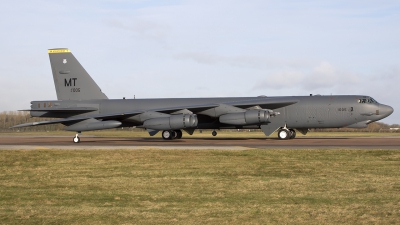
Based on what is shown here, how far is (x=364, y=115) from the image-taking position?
33594mm

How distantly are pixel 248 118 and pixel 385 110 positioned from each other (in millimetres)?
9203

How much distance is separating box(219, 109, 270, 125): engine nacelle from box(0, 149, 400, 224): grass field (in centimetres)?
1251

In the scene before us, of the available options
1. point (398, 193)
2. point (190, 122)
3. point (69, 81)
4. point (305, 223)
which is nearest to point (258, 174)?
point (398, 193)

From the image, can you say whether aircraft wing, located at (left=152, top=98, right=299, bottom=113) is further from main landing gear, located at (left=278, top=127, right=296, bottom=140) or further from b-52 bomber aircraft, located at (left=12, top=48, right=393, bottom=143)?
main landing gear, located at (left=278, top=127, right=296, bottom=140)

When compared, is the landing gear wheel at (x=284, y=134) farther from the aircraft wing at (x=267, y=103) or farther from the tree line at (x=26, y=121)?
the tree line at (x=26, y=121)

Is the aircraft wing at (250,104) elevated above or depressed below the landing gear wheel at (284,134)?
above

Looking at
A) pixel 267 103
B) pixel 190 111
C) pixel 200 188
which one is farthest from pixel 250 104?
pixel 200 188

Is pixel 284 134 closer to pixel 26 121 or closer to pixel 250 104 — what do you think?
pixel 250 104

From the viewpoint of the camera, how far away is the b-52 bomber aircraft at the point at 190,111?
109 ft

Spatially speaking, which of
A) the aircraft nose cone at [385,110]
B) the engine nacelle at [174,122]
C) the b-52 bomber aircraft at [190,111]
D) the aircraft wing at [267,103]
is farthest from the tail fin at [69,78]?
the aircraft nose cone at [385,110]

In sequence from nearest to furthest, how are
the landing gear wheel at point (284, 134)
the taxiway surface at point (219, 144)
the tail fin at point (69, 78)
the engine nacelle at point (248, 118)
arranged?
the taxiway surface at point (219, 144)
the engine nacelle at point (248, 118)
the landing gear wheel at point (284, 134)
the tail fin at point (69, 78)

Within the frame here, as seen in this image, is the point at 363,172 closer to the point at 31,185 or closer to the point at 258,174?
the point at 258,174

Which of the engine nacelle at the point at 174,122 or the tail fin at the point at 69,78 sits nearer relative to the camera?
the engine nacelle at the point at 174,122

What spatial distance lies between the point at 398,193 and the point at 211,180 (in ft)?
15.6
